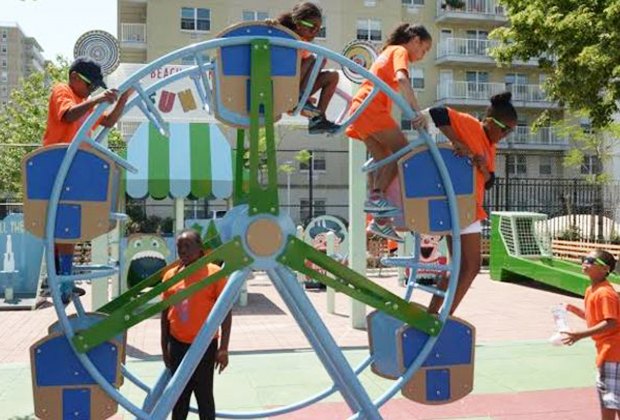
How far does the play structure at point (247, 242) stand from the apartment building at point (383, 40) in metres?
29.7

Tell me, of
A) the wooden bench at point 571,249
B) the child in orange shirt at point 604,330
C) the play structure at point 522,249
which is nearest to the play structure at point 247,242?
the child in orange shirt at point 604,330

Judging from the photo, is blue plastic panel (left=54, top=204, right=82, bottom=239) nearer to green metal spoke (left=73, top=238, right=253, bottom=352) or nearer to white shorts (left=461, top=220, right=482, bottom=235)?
green metal spoke (left=73, top=238, right=253, bottom=352)

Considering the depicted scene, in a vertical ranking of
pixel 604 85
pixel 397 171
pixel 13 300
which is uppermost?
pixel 604 85

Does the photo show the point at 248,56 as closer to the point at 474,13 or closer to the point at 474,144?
the point at 474,144

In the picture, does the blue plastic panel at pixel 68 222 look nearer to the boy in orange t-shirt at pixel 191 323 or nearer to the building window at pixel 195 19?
the boy in orange t-shirt at pixel 191 323

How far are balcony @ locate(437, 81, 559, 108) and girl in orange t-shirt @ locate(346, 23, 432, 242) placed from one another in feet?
115

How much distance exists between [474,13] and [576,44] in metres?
29.6

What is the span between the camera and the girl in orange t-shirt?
407 centimetres

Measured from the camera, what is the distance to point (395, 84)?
406 cm

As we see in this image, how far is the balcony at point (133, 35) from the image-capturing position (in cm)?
3528

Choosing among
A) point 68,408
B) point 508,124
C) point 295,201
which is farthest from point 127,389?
point 295,201

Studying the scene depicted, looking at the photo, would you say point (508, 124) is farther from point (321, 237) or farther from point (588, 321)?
point (321, 237)

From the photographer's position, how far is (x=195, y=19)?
117ft

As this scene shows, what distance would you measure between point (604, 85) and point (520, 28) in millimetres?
1909
